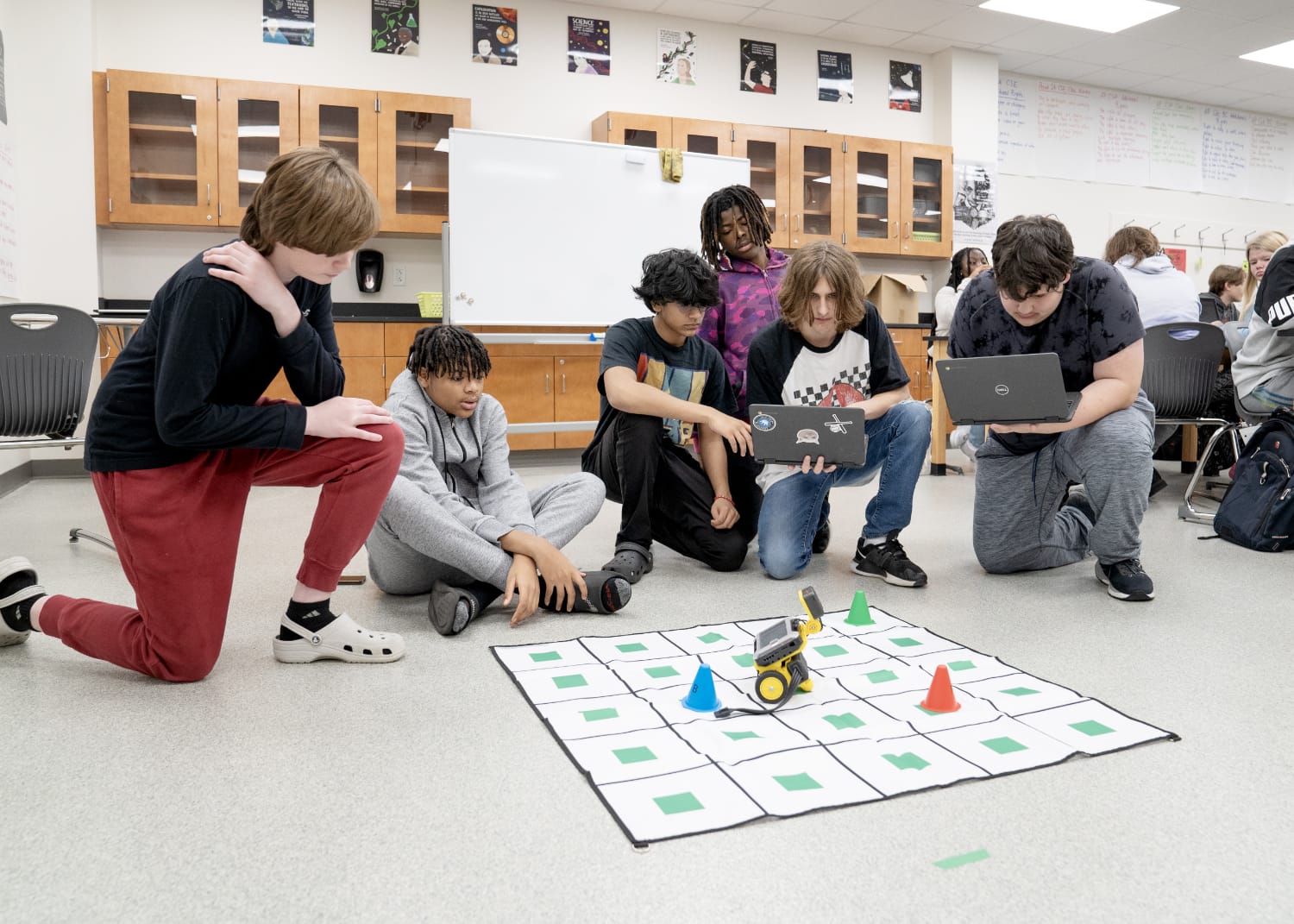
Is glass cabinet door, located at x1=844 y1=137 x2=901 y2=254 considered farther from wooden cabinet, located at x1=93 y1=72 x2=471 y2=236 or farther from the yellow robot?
the yellow robot

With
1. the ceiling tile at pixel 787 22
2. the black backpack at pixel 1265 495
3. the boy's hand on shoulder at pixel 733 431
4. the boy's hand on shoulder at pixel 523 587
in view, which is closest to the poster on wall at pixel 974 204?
the ceiling tile at pixel 787 22

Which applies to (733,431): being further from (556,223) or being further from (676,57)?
(676,57)

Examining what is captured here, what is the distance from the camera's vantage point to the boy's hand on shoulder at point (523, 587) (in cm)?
177

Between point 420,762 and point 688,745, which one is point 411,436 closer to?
point 420,762

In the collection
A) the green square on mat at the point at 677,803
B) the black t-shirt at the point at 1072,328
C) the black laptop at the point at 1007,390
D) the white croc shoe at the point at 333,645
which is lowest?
the green square on mat at the point at 677,803

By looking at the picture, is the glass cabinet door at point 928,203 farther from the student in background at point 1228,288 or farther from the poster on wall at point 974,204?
the student in background at point 1228,288

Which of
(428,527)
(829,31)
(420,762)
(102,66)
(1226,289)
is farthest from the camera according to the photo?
(829,31)

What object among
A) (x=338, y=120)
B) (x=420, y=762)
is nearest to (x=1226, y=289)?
(x=338, y=120)

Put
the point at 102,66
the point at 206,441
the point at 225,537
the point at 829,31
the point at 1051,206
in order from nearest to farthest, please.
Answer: the point at 206,441
the point at 225,537
the point at 102,66
the point at 829,31
the point at 1051,206

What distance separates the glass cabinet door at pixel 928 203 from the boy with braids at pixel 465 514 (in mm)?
4291

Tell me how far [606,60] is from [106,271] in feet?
9.39

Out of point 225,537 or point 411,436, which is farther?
point 411,436

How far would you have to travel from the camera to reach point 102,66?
14.5 feet

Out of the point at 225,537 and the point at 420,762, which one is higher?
the point at 225,537
